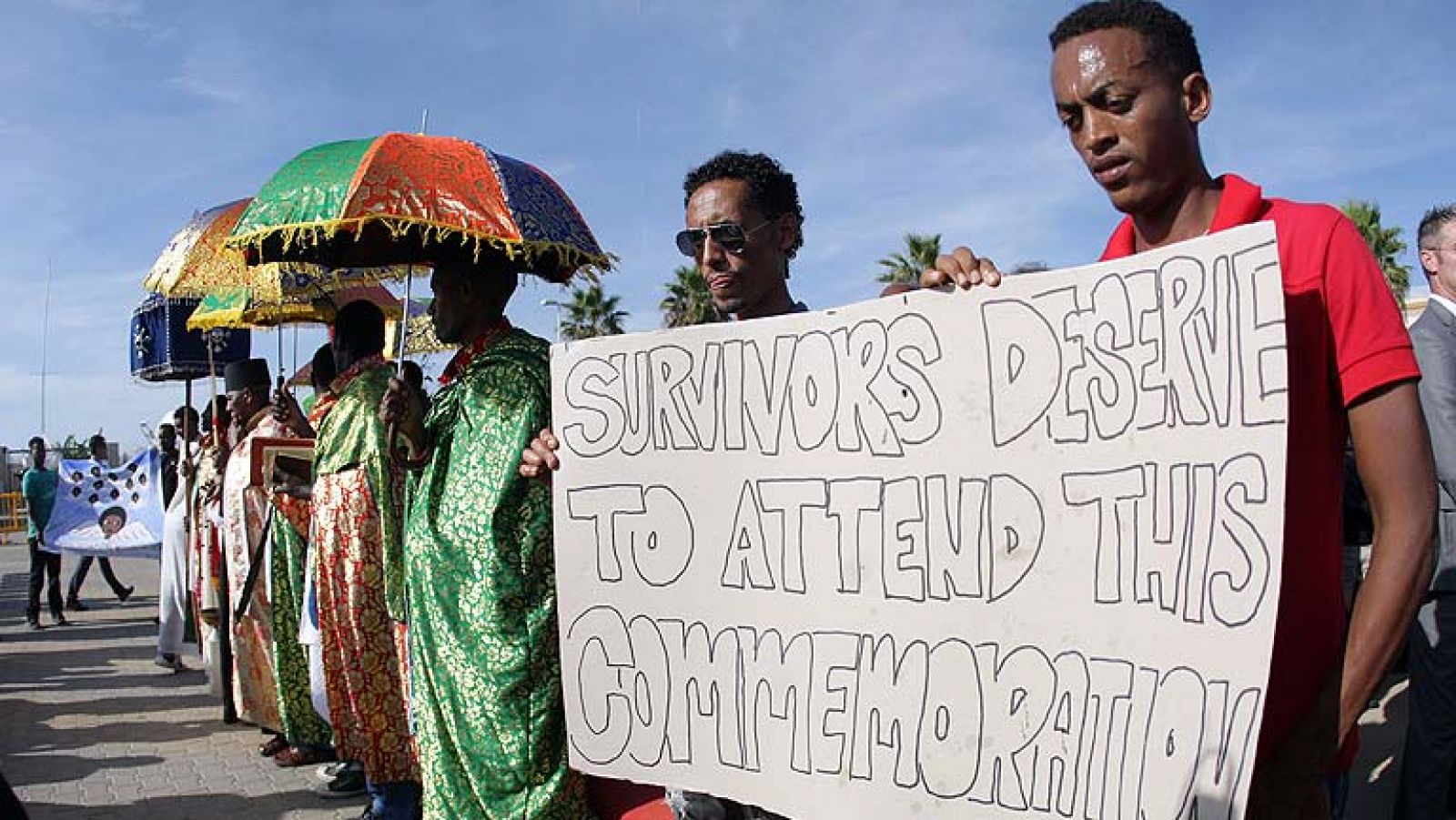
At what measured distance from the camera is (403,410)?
10.4 ft

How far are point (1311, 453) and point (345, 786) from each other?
4840mm

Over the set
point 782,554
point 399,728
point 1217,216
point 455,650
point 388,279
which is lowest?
point 399,728

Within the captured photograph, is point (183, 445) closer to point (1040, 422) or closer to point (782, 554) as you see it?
point (782, 554)

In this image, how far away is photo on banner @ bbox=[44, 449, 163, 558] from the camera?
35.4 ft

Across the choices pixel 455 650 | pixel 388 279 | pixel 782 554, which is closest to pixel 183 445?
pixel 388 279

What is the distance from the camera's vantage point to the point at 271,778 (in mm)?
5574

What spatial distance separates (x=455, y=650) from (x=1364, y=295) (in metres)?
2.37

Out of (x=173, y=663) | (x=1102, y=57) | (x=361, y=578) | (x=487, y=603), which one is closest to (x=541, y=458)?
(x=487, y=603)

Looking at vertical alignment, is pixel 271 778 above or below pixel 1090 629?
below

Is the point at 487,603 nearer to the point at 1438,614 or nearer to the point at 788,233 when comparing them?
the point at 788,233

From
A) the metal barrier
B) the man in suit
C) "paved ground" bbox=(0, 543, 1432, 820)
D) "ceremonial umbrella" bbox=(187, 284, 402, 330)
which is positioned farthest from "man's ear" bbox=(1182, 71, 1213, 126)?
the metal barrier

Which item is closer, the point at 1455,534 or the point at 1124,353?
the point at 1124,353

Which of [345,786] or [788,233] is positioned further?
[345,786]

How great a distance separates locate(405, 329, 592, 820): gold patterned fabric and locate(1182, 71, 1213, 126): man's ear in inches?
72.9
